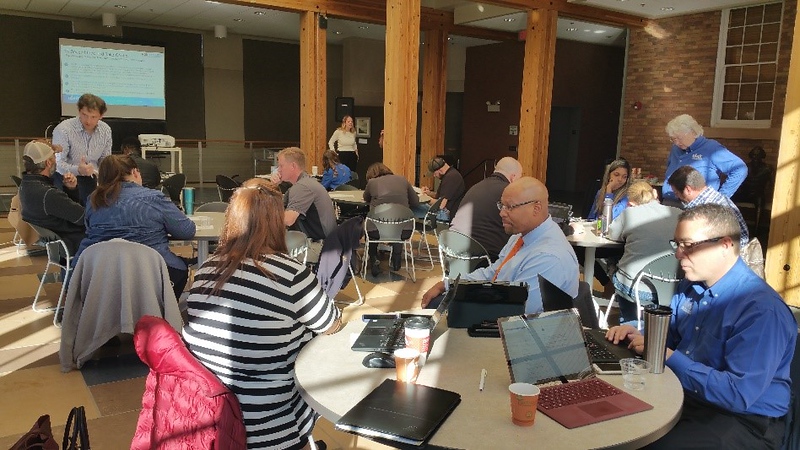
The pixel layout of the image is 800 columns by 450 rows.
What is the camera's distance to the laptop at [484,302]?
237 cm

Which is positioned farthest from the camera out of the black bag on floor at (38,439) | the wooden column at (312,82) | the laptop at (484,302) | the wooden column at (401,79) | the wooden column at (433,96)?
the wooden column at (433,96)

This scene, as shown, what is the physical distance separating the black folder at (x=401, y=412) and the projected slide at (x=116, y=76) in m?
13.5

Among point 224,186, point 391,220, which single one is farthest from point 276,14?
point 391,220

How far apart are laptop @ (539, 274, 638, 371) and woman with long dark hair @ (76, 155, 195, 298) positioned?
259 centimetres

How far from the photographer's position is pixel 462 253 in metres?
4.84

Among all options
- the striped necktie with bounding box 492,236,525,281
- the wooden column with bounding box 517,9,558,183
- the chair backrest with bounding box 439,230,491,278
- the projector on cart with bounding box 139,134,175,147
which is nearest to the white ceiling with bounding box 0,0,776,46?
the wooden column with bounding box 517,9,558,183

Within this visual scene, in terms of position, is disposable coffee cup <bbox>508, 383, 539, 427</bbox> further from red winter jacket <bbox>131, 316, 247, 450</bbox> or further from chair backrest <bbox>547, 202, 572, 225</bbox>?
chair backrest <bbox>547, 202, 572, 225</bbox>

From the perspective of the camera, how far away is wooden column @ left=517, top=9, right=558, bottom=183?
9.90 m

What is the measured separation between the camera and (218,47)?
15.3 metres

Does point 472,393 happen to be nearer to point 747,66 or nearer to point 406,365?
point 406,365

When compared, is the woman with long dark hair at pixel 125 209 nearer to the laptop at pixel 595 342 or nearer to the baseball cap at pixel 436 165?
the laptop at pixel 595 342

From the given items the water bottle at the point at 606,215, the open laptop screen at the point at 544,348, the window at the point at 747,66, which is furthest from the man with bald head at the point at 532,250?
the window at the point at 747,66

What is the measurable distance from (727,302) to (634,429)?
667 millimetres

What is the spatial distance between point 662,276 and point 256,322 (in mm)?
3042
